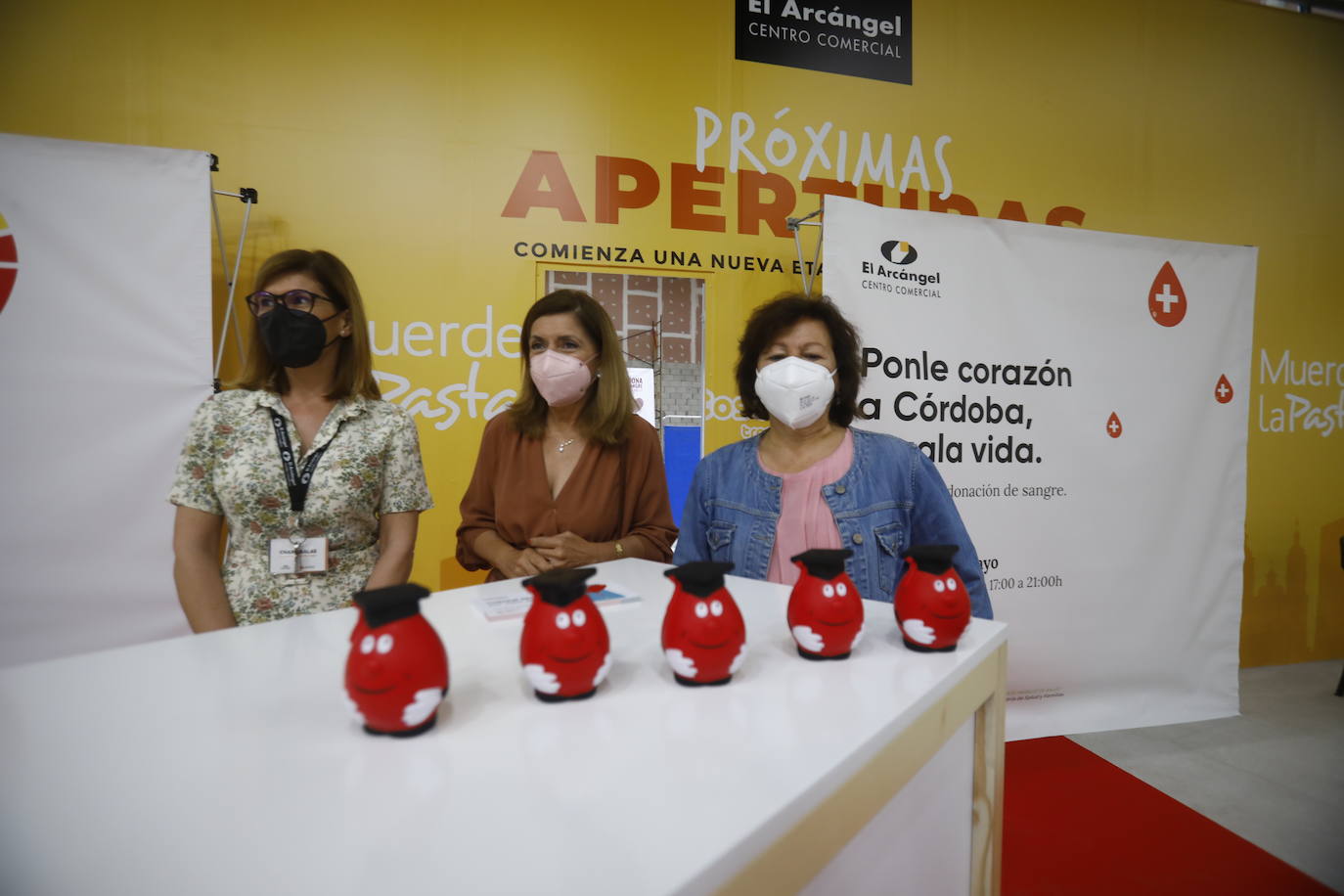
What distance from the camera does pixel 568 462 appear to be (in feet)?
6.19

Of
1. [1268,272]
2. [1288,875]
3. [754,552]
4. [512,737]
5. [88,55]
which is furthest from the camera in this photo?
[1268,272]

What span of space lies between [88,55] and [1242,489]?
529 cm

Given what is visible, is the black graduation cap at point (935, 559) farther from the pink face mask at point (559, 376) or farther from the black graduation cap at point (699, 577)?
the pink face mask at point (559, 376)

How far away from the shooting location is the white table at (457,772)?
48 cm

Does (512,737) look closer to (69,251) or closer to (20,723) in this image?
(20,723)

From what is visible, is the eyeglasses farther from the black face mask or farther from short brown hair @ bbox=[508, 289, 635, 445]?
short brown hair @ bbox=[508, 289, 635, 445]

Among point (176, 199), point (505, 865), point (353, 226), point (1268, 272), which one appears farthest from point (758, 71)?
point (505, 865)

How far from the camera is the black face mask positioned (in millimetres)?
1595

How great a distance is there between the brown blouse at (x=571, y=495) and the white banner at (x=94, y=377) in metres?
1.30

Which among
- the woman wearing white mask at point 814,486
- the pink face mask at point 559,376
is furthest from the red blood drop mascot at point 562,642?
the pink face mask at point 559,376

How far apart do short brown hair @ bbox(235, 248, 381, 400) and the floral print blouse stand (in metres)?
0.08

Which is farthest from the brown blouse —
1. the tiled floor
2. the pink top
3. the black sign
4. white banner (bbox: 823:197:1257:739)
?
the black sign

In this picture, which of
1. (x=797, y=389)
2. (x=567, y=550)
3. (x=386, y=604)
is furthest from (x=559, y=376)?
(x=386, y=604)

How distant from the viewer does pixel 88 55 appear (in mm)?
2643
